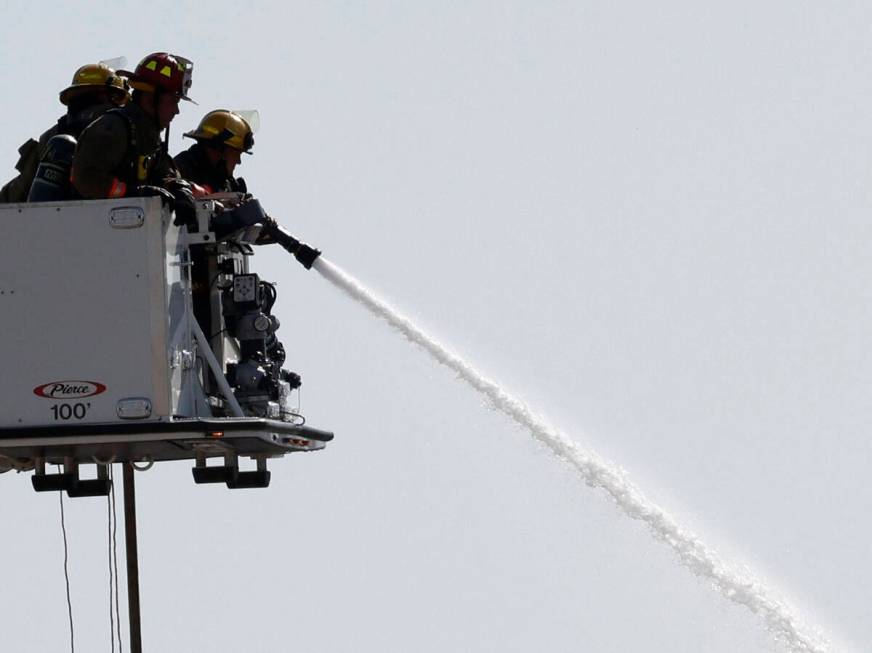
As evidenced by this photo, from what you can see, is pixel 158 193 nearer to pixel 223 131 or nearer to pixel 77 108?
pixel 77 108

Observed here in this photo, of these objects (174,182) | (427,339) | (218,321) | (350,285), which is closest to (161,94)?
(174,182)

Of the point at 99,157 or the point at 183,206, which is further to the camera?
the point at 183,206

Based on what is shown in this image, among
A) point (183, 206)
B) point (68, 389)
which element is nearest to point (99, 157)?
point (183, 206)

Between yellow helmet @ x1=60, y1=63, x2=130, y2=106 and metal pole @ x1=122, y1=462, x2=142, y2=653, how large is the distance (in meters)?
4.55

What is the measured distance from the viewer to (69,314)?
2286cm

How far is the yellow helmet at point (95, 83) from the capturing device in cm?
2548

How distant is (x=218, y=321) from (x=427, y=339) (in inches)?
194

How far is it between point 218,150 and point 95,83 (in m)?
2.05

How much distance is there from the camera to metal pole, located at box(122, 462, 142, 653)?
1071 inches

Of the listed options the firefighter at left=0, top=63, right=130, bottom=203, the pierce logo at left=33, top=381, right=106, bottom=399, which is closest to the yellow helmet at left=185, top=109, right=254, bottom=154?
the firefighter at left=0, top=63, right=130, bottom=203

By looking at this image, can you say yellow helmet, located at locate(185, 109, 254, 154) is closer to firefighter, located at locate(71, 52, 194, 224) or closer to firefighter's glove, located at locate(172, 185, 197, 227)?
firefighter, located at locate(71, 52, 194, 224)

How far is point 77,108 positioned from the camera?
25422 millimetres

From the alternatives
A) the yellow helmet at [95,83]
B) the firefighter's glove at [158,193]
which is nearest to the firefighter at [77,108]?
the yellow helmet at [95,83]

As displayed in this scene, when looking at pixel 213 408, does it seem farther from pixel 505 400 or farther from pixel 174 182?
pixel 505 400
